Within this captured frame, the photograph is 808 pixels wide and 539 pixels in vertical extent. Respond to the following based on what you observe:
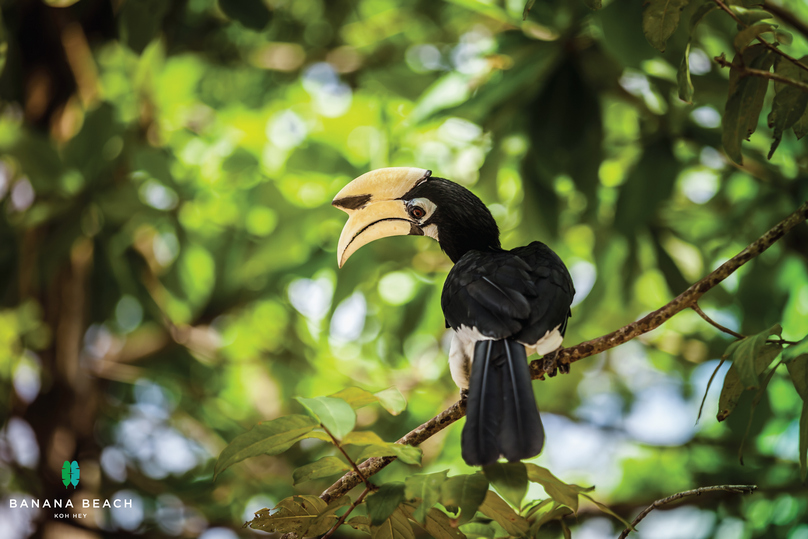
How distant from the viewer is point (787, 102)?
1.01m

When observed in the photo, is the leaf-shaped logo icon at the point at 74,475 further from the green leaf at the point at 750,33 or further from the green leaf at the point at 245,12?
the green leaf at the point at 750,33

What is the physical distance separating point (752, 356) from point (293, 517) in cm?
73

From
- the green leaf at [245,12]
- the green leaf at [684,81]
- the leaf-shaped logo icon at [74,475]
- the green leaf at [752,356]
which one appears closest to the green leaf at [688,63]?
the green leaf at [684,81]

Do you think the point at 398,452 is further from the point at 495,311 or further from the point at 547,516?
the point at 495,311

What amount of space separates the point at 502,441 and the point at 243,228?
2439 mm

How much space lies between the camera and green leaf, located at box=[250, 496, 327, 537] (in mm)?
972

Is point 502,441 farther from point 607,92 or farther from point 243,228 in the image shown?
point 243,228

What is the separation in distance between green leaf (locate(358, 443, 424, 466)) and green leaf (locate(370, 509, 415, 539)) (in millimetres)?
168

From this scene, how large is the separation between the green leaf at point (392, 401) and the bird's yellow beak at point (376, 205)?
0.53m

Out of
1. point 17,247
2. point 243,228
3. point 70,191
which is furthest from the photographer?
point 243,228

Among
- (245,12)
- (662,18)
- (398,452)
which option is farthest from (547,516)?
(245,12)

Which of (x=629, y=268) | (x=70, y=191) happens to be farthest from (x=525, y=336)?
(x=70, y=191)

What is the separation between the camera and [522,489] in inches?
31.2

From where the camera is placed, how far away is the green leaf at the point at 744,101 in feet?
3.33
